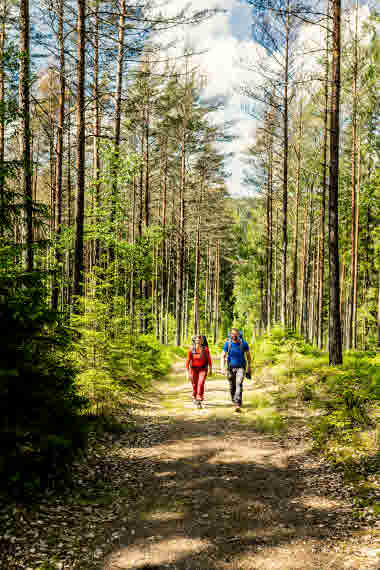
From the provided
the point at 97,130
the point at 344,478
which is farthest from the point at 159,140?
the point at 344,478

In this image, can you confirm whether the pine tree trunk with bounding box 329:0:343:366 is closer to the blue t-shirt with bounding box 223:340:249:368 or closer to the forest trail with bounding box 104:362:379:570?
the blue t-shirt with bounding box 223:340:249:368

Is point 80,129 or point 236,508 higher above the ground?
point 80,129

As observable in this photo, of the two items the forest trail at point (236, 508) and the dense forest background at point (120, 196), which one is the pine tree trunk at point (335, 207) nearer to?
the dense forest background at point (120, 196)

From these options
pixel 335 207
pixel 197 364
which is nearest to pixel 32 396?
pixel 197 364

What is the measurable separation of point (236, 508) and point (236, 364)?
4881mm

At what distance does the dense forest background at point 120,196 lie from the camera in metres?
4.67

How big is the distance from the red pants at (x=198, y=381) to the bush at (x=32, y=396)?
4582 millimetres

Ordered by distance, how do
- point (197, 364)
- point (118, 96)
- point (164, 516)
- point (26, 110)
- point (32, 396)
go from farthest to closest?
point (118, 96) < point (197, 364) < point (26, 110) < point (32, 396) < point (164, 516)

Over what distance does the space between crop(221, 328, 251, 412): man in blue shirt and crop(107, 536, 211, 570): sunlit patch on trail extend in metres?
5.32

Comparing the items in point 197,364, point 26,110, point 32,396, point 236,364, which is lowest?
point 197,364

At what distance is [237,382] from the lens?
898cm

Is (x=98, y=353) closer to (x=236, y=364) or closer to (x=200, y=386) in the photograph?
(x=200, y=386)

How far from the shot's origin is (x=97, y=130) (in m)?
15.4

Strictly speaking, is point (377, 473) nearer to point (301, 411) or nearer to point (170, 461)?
point (170, 461)
